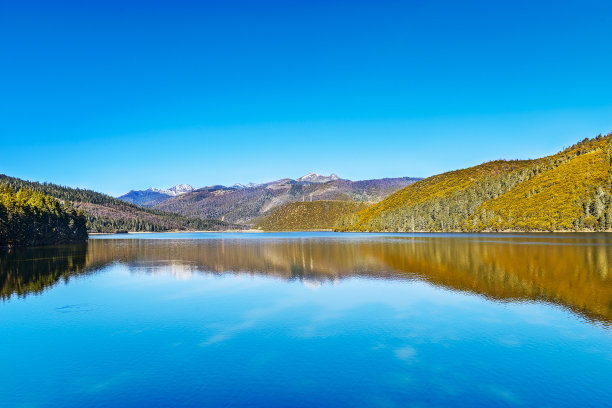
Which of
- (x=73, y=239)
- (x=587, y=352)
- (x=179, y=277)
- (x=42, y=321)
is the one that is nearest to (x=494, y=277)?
(x=587, y=352)

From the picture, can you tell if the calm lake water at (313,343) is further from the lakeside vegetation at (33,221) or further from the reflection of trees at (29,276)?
the lakeside vegetation at (33,221)

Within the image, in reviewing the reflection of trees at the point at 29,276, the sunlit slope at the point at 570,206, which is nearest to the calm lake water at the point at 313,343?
the reflection of trees at the point at 29,276

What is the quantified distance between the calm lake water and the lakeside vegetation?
260 feet

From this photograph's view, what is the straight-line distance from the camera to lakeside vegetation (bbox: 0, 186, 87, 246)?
360 feet

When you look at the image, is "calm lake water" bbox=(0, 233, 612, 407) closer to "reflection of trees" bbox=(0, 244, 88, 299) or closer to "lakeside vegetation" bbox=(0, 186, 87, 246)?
"reflection of trees" bbox=(0, 244, 88, 299)

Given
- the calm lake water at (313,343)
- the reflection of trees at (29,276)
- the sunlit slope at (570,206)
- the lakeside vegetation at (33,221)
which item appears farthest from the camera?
the sunlit slope at (570,206)

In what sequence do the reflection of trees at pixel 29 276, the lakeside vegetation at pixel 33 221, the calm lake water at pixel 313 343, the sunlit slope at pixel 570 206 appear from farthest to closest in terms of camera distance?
the sunlit slope at pixel 570 206, the lakeside vegetation at pixel 33 221, the reflection of trees at pixel 29 276, the calm lake water at pixel 313 343

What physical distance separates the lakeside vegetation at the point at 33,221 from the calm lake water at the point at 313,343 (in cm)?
7917

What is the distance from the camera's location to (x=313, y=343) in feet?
75.0

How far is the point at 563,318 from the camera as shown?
26750 mm

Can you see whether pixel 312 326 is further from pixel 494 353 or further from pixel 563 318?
pixel 563 318

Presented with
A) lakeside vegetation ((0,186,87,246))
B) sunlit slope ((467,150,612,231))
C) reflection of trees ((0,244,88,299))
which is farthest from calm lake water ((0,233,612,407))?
sunlit slope ((467,150,612,231))

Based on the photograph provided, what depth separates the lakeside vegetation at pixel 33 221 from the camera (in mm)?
109625

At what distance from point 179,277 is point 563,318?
41.4 meters
